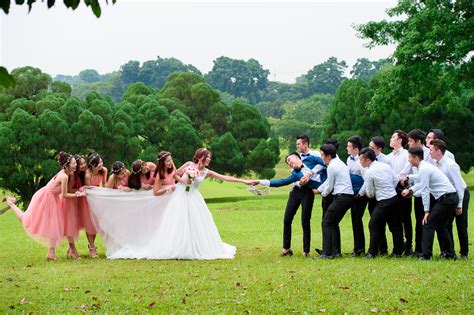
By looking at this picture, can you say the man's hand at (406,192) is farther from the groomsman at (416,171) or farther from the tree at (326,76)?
the tree at (326,76)

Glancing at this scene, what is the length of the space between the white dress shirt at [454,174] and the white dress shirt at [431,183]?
0.31 metres

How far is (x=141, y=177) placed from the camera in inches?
563

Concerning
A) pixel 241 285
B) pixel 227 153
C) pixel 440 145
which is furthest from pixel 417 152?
pixel 227 153

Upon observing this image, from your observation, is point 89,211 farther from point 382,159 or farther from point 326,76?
point 326,76

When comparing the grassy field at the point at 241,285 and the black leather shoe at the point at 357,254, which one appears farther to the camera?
the black leather shoe at the point at 357,254

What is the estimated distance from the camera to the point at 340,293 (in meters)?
9.47

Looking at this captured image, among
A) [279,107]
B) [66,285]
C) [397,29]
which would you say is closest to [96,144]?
[397,29]

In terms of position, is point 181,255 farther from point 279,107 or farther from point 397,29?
point 279,107

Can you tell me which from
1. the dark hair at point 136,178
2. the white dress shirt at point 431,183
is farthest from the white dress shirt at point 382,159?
the dark hair at point 136,178

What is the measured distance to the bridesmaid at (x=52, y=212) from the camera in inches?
541

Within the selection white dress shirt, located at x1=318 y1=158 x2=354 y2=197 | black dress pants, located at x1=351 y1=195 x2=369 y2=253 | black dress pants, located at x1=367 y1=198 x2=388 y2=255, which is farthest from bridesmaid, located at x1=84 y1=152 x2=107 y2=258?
black dress pants, located at x1=367 y1=198 x2=388 y2=255

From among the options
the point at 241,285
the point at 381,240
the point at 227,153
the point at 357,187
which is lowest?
the point at 241,285

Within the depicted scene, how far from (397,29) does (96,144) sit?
1714 cm

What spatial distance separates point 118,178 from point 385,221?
527 cm
